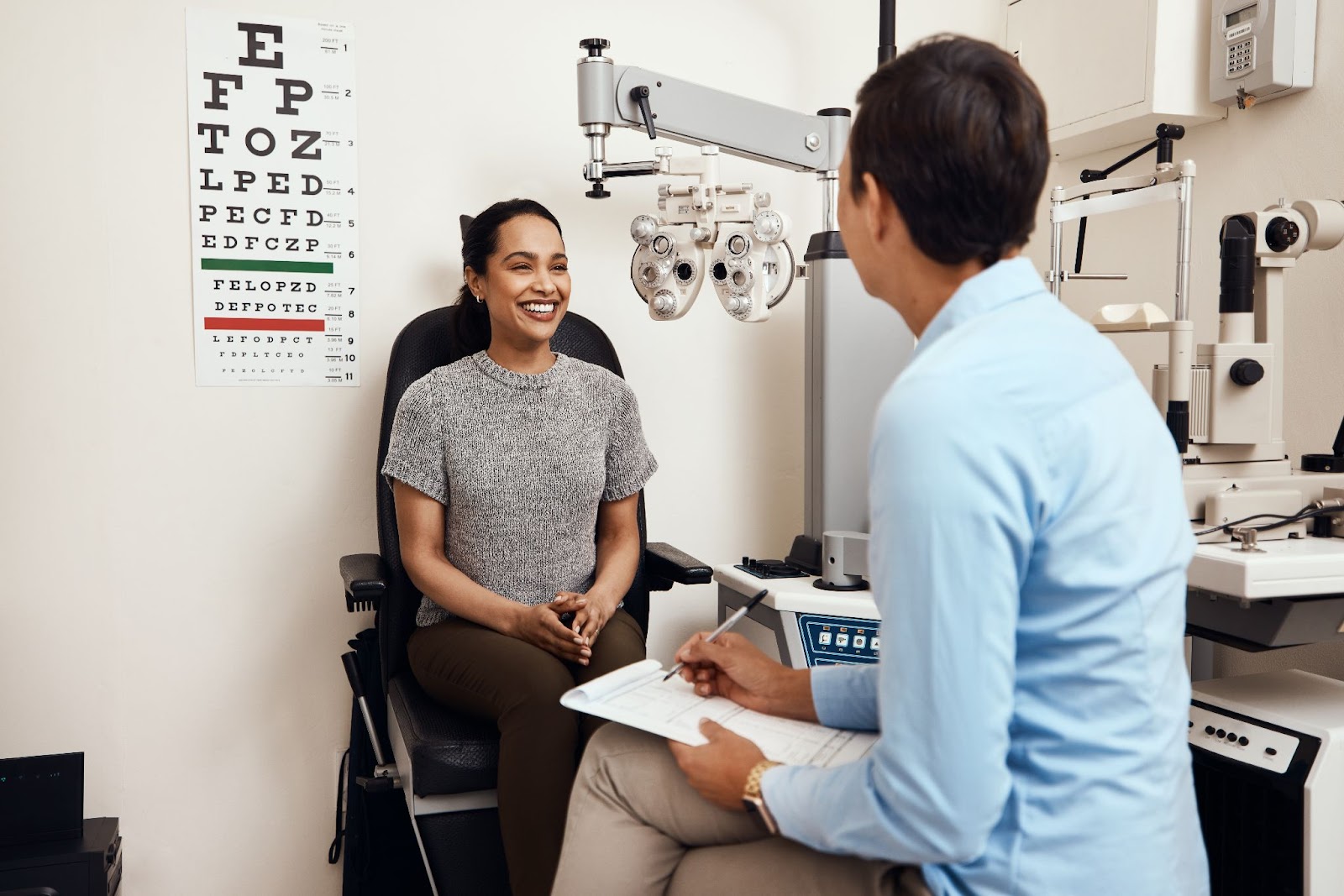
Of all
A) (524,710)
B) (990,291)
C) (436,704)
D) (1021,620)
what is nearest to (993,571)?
(1021,620)

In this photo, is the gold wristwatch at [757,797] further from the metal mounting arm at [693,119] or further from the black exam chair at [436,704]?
the metal mounting arm at [693,119]

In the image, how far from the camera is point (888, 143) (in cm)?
85

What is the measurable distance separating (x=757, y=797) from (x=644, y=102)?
4.25ft

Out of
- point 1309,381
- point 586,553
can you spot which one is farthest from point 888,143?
point 1309,381

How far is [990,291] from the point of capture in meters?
0.85

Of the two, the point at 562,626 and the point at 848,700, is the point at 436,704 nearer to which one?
the point at 562,626

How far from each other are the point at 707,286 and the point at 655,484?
440 millimetres

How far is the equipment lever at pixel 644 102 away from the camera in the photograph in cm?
184

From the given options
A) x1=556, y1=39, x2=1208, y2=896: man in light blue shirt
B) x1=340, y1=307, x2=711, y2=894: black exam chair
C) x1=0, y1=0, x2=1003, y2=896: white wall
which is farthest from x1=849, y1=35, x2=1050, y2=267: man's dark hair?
x1=0, y1=0, x2=1003, y2=896: white wall

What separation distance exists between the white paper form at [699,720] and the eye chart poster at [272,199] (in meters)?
1.19

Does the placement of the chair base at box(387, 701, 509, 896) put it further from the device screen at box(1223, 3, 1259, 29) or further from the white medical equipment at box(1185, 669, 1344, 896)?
the device screen at box(1223, 3, 1259, 29)

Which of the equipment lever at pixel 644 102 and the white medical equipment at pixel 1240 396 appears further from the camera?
the equipment lever at pixel 644 102

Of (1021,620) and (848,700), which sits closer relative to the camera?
(1021,620)

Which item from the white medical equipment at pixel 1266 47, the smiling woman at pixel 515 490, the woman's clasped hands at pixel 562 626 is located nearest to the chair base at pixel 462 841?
the smiling woman at pixel 515 490
